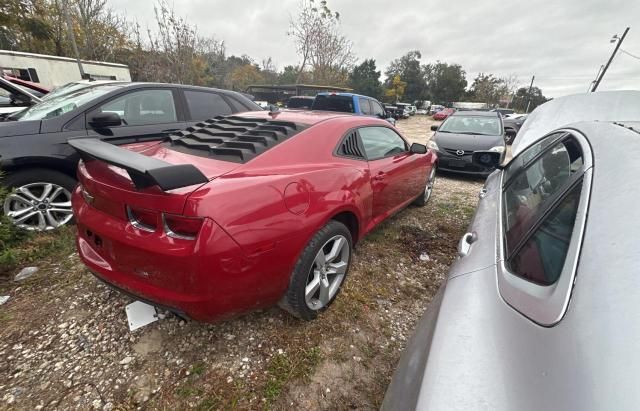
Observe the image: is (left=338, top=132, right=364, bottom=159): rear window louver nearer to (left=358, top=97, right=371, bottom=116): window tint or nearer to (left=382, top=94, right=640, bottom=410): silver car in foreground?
(left=382, top=94, right=640, bottom=410): silver car in foreground

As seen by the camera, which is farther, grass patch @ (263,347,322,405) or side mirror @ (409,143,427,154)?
side mirror @ (409,143,427,154)

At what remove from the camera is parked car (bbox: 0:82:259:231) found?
8.90 ft

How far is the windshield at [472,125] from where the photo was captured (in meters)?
6.87

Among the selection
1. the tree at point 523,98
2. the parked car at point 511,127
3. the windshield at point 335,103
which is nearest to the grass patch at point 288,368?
the windshield at point 335,103

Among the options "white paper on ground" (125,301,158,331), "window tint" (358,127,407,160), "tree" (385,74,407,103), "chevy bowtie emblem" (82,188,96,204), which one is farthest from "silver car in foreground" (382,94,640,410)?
"tree" (385,74,407,103)

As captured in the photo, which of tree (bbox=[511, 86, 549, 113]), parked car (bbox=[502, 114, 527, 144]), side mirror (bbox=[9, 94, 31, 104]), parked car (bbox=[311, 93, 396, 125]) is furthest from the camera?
tree (bbox=[511, 86, 549, 113])

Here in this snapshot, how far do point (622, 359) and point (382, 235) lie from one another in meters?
2.89

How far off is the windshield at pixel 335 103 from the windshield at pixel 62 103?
17.9ft

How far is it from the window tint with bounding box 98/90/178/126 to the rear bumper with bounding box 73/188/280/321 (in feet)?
7.02

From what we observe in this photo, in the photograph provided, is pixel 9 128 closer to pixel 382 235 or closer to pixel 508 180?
pixel 382 235

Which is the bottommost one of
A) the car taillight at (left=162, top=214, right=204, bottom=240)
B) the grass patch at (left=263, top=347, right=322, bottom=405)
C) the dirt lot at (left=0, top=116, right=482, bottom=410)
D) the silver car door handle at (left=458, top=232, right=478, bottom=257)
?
the dirt lot at (left=0, top=116, right=482, bottom=410)

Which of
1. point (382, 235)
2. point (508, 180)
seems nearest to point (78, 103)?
point (382, 235)

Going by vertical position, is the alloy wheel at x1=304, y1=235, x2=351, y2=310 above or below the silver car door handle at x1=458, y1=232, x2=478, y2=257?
below

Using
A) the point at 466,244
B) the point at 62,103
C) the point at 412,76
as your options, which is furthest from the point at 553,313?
the point at 412,76
